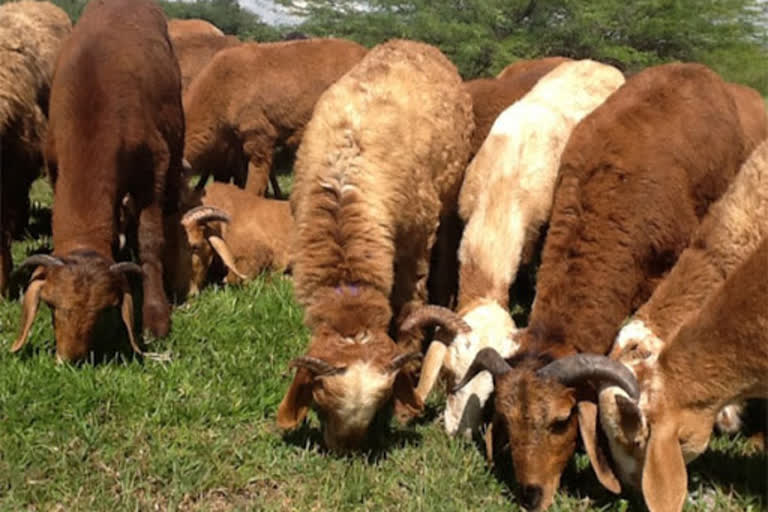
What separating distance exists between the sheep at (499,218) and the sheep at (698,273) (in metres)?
0.77

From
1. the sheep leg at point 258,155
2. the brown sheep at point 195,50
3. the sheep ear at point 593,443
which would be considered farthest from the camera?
the brown sheep at point 195,50

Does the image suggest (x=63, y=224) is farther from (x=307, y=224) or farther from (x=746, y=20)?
(x=746, y=20)

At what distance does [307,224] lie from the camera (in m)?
5.57

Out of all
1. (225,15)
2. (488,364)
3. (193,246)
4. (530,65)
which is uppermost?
(530,65)

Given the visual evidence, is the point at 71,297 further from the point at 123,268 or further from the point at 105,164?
Answer: the point at 105,164

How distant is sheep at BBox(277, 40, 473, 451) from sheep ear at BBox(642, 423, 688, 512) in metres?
1.49

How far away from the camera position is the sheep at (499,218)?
5.42 meters

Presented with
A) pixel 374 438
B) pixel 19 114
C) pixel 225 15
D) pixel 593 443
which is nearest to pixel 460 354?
pixel 374 438

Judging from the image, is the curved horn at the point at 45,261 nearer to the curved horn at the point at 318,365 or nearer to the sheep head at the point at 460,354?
the curved horn at the point at 318,365

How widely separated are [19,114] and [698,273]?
6.00 meters

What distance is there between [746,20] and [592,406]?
55.4 feet

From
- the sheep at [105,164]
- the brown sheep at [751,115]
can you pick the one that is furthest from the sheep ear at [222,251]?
the brown sheep at [751,115]

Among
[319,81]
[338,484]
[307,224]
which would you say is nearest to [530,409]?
[338,484]

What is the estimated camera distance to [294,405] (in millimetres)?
5109
